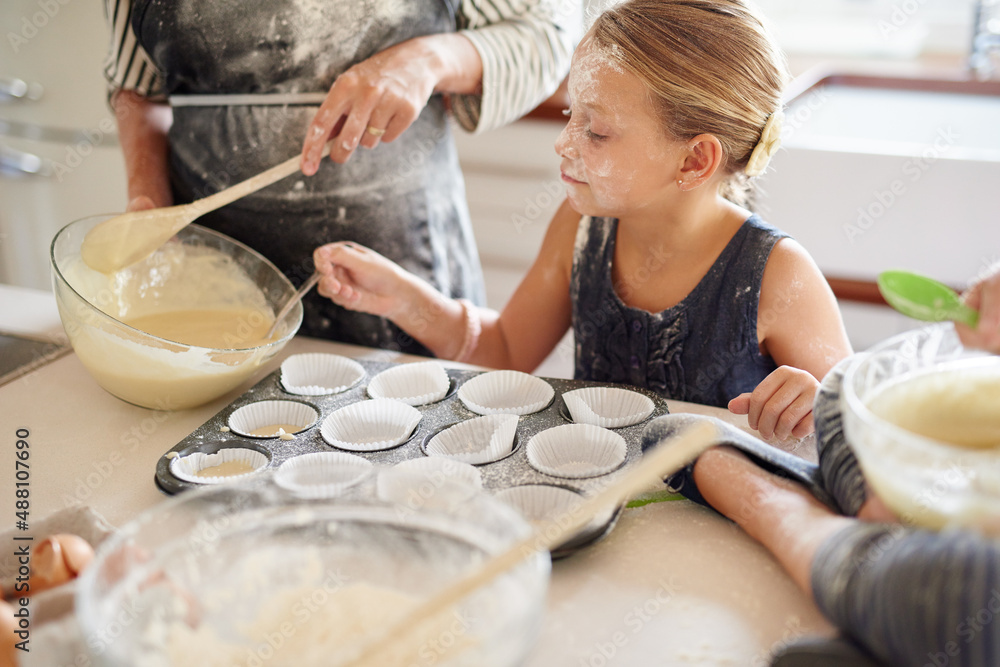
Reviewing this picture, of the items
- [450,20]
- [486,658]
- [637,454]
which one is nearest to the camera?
[486,658]

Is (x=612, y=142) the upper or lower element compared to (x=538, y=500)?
upper

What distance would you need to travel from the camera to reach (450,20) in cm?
135

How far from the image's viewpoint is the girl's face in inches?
42.6

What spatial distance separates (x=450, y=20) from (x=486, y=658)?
3.65ft

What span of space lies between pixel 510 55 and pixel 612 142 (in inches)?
13.2

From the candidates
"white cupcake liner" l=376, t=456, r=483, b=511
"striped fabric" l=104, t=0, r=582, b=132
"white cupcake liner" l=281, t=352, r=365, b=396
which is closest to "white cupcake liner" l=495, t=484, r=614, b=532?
"white cupcake liner" l=376, t=456, r=483, b=511

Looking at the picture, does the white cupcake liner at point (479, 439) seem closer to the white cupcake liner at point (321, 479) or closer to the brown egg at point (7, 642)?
the white cupcake liner at point (321, 479)

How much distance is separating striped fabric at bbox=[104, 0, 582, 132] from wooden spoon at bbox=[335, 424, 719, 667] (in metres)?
0.90

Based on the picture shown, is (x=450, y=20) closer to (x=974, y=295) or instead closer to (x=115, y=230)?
(x=115, y=230)

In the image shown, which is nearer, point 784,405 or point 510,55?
point 784,405

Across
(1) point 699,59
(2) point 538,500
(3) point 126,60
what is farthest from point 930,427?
(3) point 126,60

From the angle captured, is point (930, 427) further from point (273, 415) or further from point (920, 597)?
point (273, 415)

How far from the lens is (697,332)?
3.88 feet

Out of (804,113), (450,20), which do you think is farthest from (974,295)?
(804,113)
